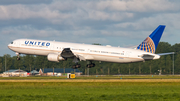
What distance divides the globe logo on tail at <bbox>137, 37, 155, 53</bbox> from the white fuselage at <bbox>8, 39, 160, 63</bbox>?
9.07 feet

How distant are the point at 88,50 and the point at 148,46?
14.5m

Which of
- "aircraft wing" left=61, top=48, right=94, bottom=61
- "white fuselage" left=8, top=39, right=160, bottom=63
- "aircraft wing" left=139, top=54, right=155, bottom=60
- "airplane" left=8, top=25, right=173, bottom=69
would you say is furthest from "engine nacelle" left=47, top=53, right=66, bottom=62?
"aircraft wing" left=139, top=54, right=155, bottom=60

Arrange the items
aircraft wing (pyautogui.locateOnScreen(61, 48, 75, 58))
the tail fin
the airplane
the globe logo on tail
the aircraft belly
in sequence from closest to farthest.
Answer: aircraft wing (pyautogui.locateOnScreen(61, 48, 75, 58))
the airplane
the aircraft belly
the globe logo on tail
the tail fin

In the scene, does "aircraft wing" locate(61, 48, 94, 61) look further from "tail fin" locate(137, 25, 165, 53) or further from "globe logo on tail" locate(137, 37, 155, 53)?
"tail fin" locate(137, 25, 165, 53)

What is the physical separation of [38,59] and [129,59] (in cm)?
10361

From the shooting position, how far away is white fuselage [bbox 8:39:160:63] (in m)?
65.7

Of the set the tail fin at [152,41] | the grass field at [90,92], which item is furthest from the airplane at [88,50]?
the grass field at [90,92]

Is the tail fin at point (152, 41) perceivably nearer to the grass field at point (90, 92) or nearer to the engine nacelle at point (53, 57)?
the engine nacelle at point (53, 57)

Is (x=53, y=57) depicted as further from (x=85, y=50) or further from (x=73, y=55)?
(x=85, y=50)

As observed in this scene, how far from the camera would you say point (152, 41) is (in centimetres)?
6956

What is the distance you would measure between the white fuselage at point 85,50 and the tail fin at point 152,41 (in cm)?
299

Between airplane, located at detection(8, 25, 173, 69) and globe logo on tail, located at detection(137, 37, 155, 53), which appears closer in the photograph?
airplane, located at detection(8, 25, 173, 69)

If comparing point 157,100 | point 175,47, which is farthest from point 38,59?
point 157,100

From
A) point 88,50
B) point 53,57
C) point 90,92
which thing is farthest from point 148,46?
point 90,92
